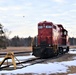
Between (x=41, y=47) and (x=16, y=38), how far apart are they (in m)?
166

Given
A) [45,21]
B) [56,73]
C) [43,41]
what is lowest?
[56,73]

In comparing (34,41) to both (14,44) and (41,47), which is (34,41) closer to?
(41,47)

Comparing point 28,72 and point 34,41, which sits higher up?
point 34,41

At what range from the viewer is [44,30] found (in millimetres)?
34312

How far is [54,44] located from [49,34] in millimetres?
1364

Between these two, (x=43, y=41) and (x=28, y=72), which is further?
(x=43, y=41)

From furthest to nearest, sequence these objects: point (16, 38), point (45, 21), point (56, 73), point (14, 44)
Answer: point (16, 38) → point (14, 44) → point (45, 21) → point (56, 73)

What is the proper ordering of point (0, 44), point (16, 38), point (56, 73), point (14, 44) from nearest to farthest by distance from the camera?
point (56, 73) → point (0, 44) → point (14, 44) → point (16, 38)

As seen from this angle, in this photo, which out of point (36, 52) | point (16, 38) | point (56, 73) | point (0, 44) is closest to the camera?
point (56, 73)

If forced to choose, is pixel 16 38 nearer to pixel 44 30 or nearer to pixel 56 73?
pixel 44 30

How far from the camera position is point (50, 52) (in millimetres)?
32188

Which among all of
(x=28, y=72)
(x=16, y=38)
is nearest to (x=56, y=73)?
(x=28, y=72)

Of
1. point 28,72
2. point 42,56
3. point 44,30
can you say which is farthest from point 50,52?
point 28,72

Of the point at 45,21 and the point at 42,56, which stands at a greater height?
the point at 45,21
